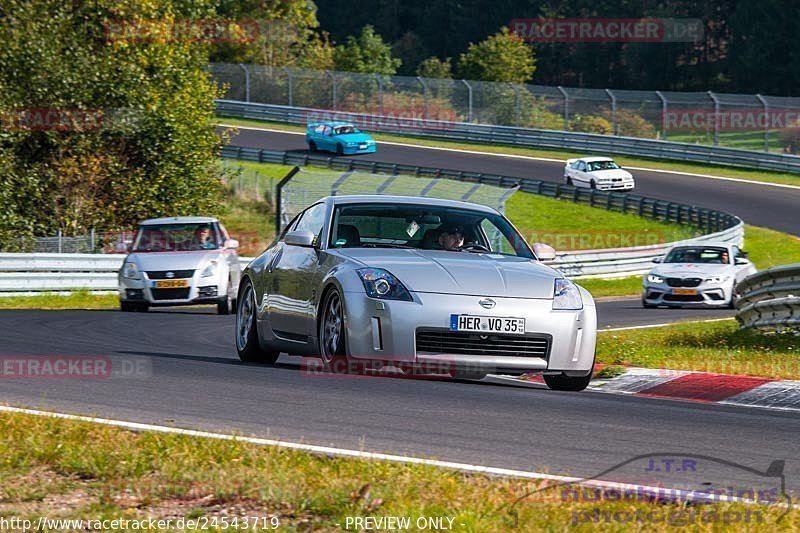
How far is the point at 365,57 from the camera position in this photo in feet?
305

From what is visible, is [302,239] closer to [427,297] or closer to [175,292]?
[427,297]

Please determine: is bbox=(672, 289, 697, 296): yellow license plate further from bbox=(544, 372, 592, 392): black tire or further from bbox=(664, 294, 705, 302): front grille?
bbox=(544, 372, 592, 392): black tire

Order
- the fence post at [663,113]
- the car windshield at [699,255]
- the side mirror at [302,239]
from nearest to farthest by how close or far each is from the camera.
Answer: the side mirror at [302,239] < the car windshield at [699,255] < the fence post at [663,113]

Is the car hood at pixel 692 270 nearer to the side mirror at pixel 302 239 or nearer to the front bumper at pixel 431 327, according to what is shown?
the side mirror at pixel 302 239

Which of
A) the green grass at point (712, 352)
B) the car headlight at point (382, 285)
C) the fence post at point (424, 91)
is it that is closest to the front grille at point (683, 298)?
the green grass at point (712, 352)

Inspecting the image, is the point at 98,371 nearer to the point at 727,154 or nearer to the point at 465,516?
the point at 465,516

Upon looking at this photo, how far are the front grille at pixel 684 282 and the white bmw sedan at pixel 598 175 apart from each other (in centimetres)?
2359

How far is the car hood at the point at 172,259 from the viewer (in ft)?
64.2

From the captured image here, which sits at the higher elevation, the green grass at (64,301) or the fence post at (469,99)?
the fence post at (469,99)

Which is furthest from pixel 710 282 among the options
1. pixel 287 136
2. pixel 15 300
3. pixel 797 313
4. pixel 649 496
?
pixel 287 136

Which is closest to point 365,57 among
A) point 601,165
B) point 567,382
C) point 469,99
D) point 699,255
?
point 469,99

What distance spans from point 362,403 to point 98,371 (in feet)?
9.03

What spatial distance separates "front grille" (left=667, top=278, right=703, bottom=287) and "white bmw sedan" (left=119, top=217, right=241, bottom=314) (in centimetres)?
906

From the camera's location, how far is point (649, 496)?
5.38 meters
